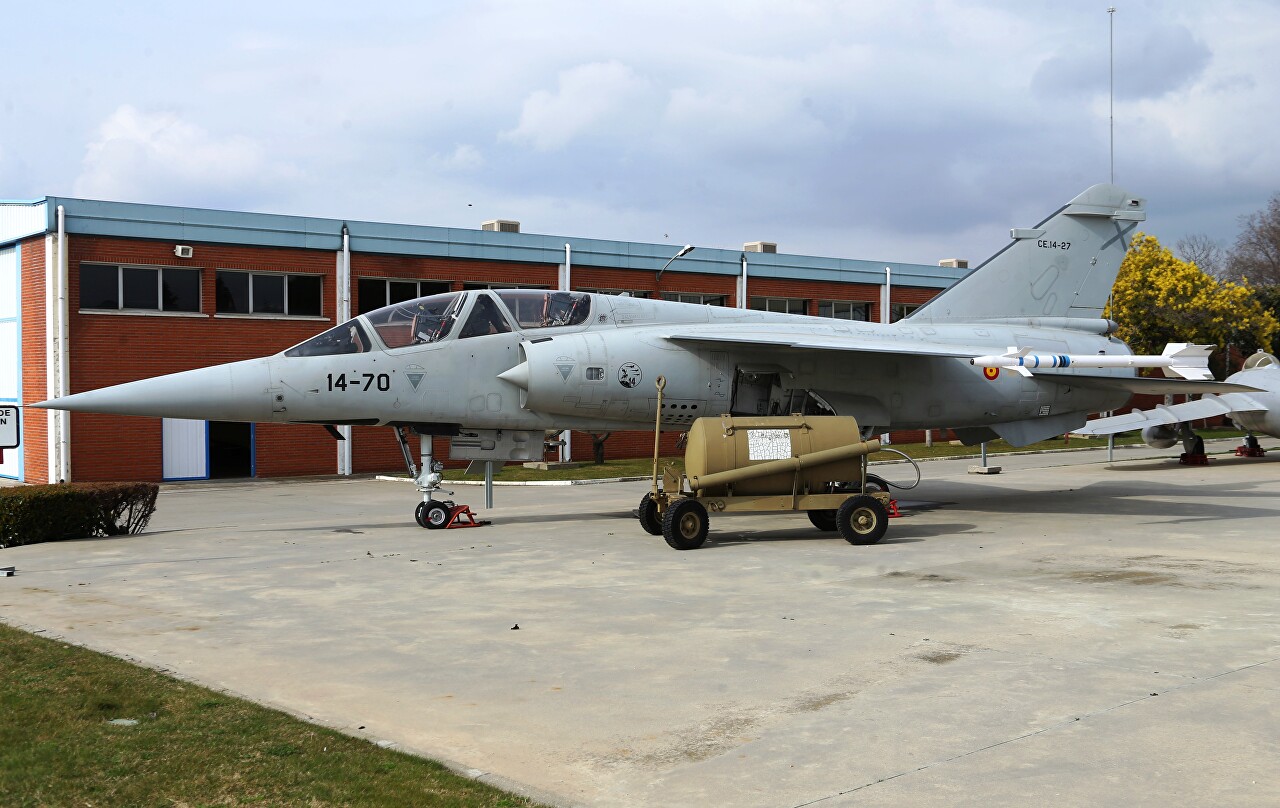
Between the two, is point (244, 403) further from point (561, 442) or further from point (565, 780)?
point (561, 442)

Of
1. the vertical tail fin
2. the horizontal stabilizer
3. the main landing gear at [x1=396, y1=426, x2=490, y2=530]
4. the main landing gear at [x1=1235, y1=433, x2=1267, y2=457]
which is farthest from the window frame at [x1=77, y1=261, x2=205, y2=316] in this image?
the main landing gear at [x1=1235, y1=433, x2=1267, y2=457]

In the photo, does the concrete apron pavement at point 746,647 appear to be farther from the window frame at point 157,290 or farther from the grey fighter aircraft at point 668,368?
the window frame at point 157,290

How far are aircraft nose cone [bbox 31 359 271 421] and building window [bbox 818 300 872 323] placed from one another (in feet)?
84.0

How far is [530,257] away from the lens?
1204 inches

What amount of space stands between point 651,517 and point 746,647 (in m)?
6.39

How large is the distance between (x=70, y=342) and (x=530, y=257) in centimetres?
1183

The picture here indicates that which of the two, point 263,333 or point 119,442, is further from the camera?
point 263,333

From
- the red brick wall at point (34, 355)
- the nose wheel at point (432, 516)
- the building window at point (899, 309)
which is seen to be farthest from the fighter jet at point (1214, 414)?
the red brick wall at point (34, 355)

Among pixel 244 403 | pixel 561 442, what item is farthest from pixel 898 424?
pixel 561 442

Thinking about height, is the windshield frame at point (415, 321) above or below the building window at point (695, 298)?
below

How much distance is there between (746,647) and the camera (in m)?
7.73

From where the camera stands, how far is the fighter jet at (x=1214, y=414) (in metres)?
25.6

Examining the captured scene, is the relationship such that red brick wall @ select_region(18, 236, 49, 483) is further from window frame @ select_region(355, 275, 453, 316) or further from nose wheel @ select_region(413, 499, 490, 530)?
nose wheel @ select_region(413, 499, 490, 530)

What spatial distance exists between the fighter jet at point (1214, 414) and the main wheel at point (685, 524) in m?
15.3
